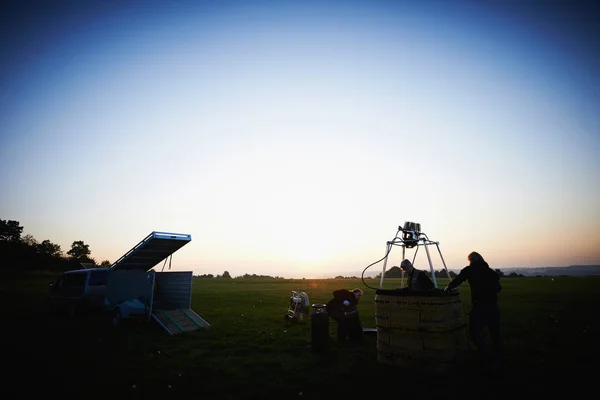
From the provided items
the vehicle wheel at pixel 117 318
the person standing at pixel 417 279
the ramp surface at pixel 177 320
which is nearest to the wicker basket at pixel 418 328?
the person standing at pixel 417 279

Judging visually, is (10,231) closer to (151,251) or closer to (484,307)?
(151,251)

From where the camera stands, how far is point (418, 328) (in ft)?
23.6

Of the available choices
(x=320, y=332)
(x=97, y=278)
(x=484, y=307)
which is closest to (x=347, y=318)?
(x=320, y=332)

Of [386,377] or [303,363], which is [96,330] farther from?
[386,377]

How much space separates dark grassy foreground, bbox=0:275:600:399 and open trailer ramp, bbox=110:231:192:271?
2.30 m

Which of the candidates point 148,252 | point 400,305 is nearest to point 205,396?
point 400,305

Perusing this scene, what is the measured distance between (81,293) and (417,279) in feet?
46.1

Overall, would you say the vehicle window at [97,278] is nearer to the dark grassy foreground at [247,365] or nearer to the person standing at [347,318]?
the dark grassy foreground at [247,365]

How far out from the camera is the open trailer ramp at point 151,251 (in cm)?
1191

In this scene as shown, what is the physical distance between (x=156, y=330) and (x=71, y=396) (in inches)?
248

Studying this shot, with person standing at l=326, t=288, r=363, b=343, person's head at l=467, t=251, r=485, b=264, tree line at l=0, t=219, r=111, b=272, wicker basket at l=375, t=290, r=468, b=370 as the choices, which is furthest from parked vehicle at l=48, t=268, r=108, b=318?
tree line at l=0, t=219, r=111, b=272

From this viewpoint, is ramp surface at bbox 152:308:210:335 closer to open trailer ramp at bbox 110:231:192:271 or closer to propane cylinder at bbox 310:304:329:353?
open trailer ramp at bbox 110:231:192:271

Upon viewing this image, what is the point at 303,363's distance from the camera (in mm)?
8086

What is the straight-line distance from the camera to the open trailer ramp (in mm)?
11914
